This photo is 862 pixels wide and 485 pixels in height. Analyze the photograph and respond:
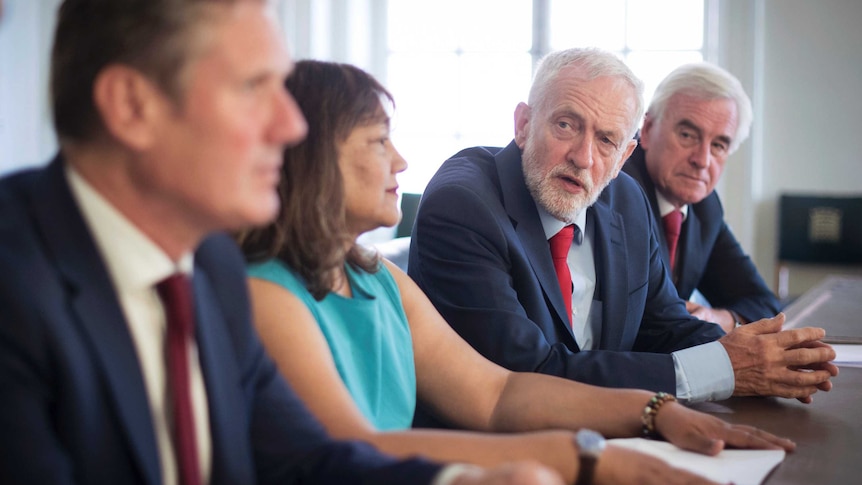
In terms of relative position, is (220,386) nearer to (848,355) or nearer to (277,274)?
(277,274)

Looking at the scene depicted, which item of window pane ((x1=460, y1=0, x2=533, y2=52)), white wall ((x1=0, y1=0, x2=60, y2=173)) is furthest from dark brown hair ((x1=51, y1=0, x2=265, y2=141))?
window pane ((x1=460, y1=0, x2=533, y2=52))

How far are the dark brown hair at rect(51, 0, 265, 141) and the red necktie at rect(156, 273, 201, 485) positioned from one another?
181mm

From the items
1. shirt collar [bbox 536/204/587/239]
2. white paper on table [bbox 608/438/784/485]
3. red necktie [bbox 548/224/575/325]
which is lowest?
white paper on table [bbox 608/438/784/485]

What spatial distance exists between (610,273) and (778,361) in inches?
21.2

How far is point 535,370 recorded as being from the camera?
1.91 m

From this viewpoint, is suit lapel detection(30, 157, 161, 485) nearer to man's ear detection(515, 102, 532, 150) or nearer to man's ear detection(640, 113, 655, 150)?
man's ear detection(515, 102, 532, 150)

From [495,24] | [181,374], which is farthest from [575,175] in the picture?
[495,24]

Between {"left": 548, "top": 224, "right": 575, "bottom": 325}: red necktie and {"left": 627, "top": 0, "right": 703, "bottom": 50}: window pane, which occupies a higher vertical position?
{"left": 627, "top": 0, "right": 703, "bottom": 50}: window pane

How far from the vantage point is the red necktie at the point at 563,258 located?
224 cm

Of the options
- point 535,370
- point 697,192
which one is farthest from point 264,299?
point 697,192

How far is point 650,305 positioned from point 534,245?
18.8 inches

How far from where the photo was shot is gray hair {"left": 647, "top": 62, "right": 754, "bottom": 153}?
3.29 metres

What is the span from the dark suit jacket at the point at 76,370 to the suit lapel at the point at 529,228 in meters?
1.13

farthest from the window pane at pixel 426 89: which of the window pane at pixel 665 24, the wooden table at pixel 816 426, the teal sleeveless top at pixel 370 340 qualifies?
the teal sleeveless top at pixel 370 340
